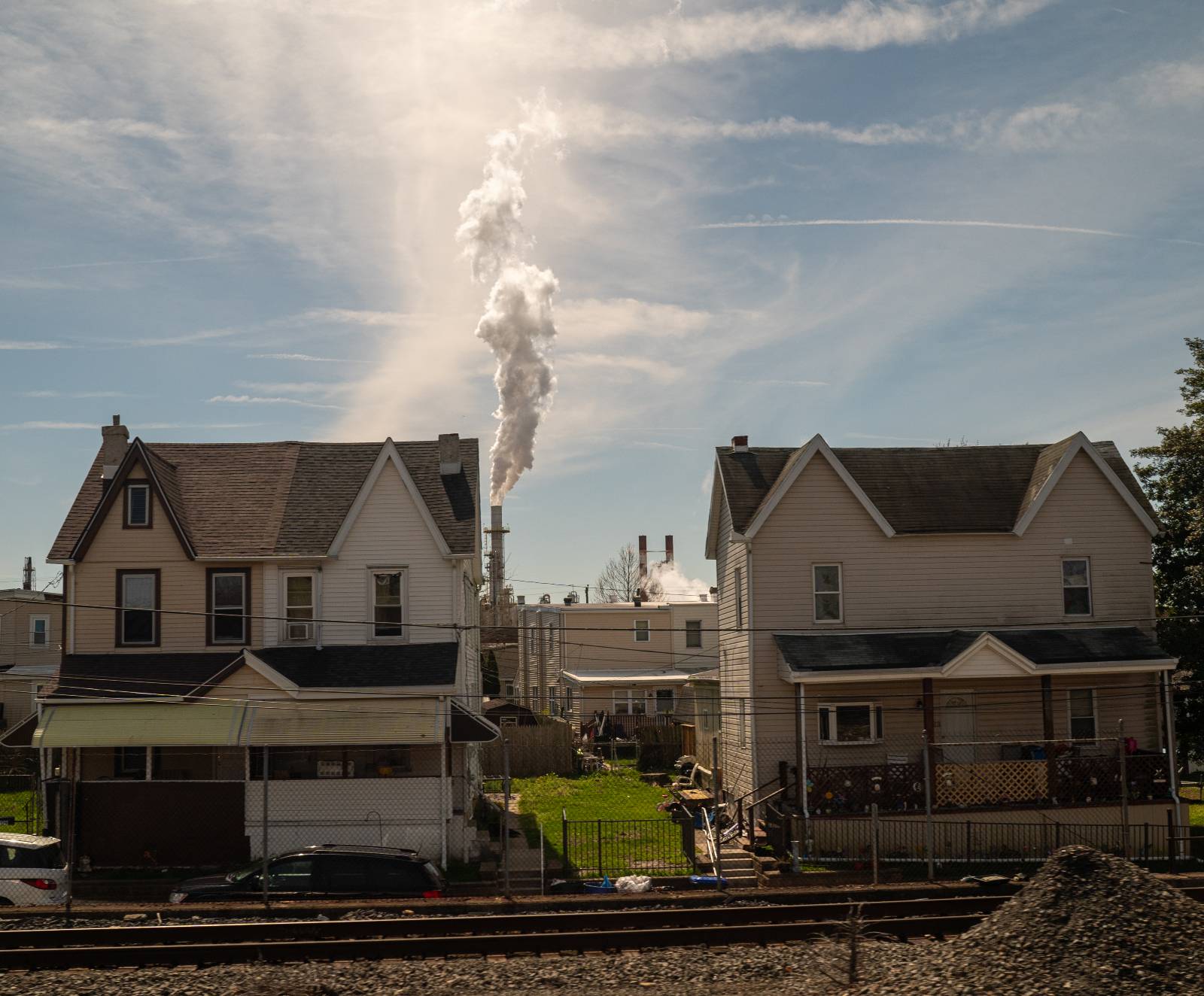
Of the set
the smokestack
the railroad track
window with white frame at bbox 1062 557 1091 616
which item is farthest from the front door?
the smokestack

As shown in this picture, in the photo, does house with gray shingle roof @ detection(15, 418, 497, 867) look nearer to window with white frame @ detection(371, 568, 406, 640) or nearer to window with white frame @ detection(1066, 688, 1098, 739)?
window with white frame @ detection(371, 568, 406, 640)

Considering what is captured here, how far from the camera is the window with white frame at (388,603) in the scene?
27906 millimetres

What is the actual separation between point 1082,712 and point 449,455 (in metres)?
17.8

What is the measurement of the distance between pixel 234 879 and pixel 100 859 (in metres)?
7.02

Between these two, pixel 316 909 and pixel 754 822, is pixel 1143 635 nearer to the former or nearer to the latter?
Answer: pixel 754 822

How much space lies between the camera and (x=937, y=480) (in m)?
31.5

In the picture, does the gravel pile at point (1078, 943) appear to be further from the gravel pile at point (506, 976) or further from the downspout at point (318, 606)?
the downspout at point (318, 606)

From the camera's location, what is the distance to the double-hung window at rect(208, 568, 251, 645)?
27.8 meters

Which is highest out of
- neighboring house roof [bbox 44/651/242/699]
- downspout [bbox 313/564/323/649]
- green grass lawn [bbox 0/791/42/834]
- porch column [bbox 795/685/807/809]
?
downspout [bbox 313/564/323/649]

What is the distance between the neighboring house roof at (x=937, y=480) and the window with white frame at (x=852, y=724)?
4737 millimetres

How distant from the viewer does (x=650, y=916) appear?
17.6 m

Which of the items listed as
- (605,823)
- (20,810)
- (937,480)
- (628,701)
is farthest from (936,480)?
(20,810)

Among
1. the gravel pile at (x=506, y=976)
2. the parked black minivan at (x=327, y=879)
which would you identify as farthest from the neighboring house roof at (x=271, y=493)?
the gravel pile at (x=506, y=976)

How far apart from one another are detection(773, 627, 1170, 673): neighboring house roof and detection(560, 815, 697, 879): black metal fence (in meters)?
5.03
